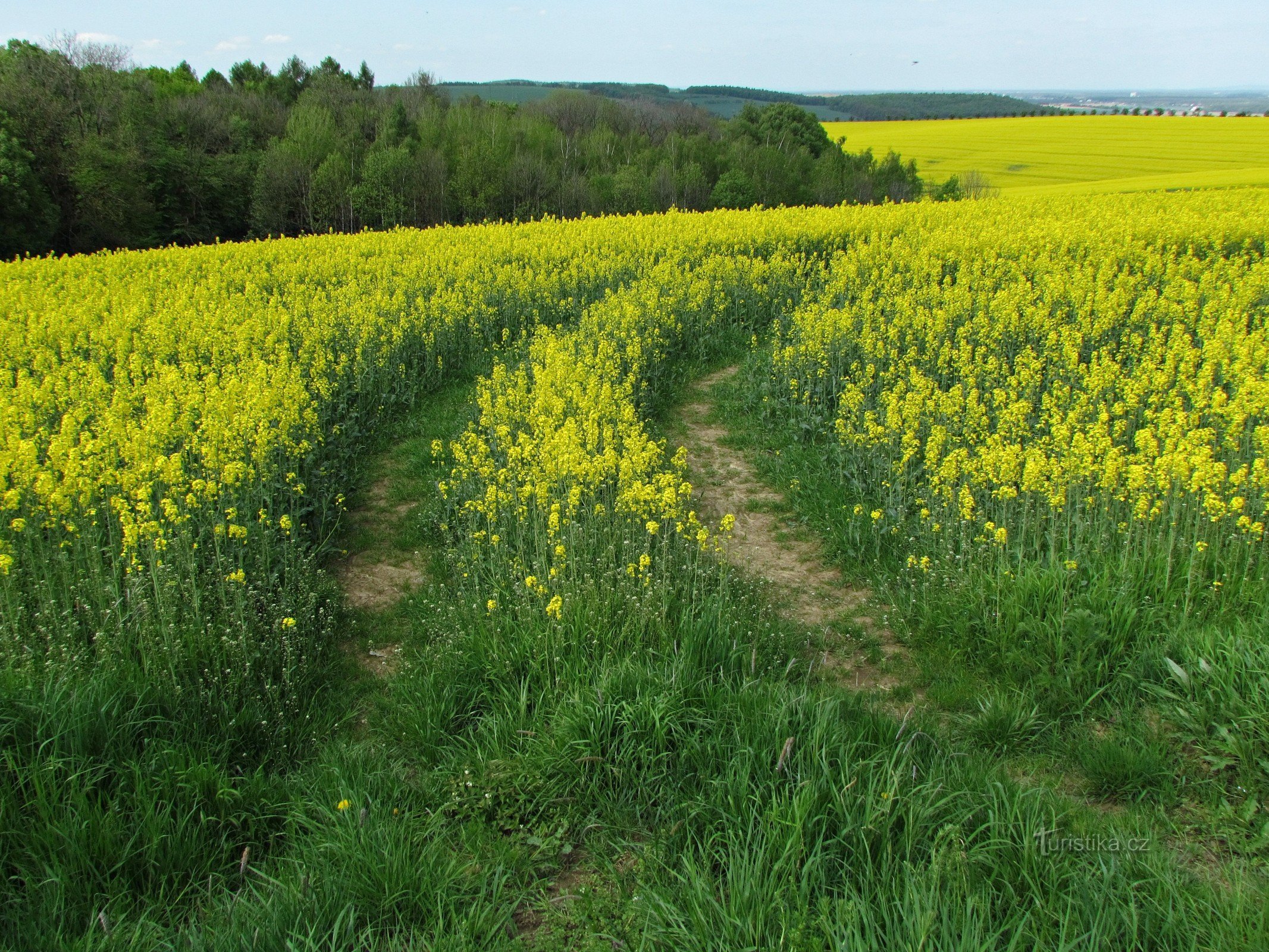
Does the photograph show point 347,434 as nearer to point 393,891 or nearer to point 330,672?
point 330,672

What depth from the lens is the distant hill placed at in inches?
4195

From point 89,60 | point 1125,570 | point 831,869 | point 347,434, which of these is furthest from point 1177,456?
point 89,60

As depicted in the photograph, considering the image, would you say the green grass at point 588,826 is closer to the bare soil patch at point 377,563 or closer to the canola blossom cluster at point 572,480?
the canola blossom cluster at point 572,480

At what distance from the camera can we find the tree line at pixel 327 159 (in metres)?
39.5

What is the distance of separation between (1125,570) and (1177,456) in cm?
91

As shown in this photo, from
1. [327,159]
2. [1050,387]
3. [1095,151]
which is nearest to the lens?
[1050,387]

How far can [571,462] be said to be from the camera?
635 centimetres

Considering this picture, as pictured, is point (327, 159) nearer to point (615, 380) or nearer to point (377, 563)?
point (615, 380)

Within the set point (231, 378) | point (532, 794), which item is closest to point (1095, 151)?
point (231, 378)

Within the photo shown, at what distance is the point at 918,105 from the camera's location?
12262 cm

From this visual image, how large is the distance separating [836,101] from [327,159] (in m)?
107

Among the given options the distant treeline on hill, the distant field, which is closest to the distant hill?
the distant treeline on hill
